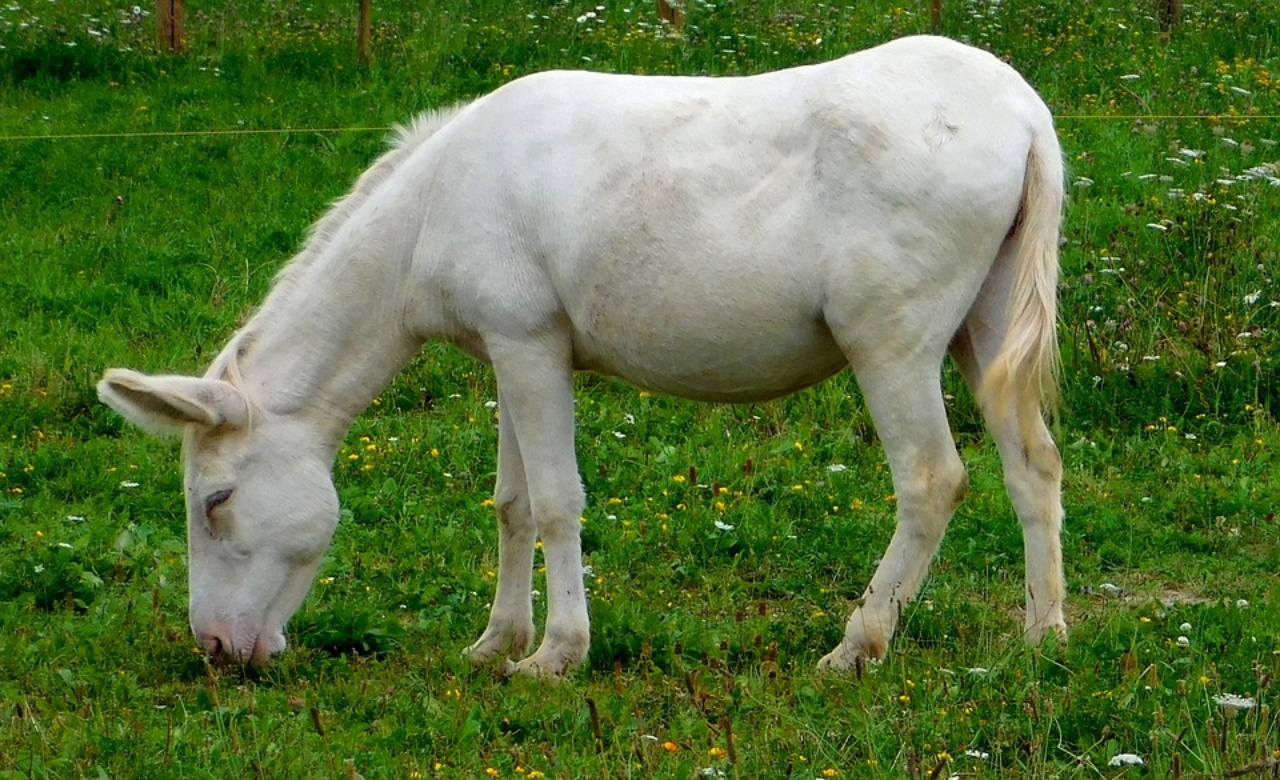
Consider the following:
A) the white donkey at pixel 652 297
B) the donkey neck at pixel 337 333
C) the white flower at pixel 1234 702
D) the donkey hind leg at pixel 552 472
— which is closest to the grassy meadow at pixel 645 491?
the white flower at pixel 1234 702

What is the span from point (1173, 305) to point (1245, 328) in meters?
0.36

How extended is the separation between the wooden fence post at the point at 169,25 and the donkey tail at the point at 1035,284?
8838mm

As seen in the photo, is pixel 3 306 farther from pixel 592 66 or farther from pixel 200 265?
pixel 592 66

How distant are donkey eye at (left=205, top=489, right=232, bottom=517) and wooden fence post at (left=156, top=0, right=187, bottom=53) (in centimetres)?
779

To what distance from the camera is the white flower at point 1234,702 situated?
13.1 ft

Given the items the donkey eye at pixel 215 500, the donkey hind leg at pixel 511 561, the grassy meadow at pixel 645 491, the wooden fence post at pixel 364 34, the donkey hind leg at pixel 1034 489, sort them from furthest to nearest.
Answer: the wooden fence post at pixel 364 34 → the donkey hind leg at pixel 511 561 → the donkey eye at pixel 215 500 → the donkey hind leg at pixel 1034 489 → the grassy meadow at pixel 645 491

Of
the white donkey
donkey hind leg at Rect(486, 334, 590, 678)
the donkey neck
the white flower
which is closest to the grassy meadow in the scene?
the white flower

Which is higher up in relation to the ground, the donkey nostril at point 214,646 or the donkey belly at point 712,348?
the donkey belly at point 712,348

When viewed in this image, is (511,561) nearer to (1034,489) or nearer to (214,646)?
(214,646)

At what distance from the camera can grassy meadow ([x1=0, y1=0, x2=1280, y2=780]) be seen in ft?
14.8

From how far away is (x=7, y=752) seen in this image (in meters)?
4.52

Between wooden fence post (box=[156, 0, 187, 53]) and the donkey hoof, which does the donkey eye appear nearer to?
the donkey hoof

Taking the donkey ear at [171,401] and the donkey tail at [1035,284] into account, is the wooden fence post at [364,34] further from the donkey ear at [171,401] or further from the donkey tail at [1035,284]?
the donkey tail at [1035,284]

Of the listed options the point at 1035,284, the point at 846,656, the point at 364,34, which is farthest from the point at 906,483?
the point at 364,34
